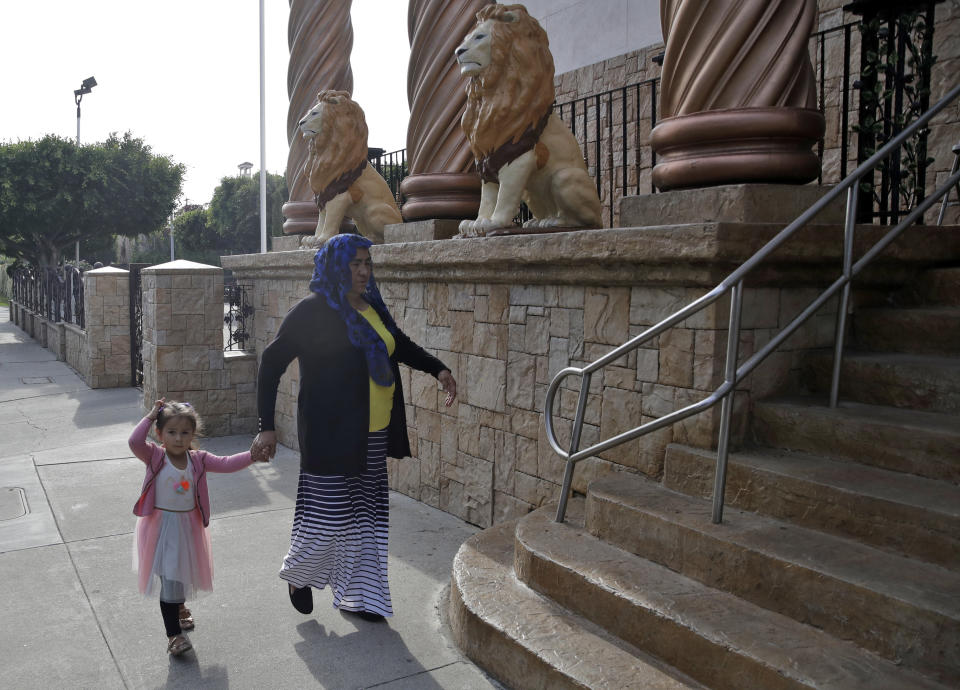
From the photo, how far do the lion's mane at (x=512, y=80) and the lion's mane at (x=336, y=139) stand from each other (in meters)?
2.33

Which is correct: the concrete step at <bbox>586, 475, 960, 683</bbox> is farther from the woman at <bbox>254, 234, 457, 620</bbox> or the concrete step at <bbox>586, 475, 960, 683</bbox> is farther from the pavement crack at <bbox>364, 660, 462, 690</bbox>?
the woman at <bbox>254, 234, 457, 620</bbox>

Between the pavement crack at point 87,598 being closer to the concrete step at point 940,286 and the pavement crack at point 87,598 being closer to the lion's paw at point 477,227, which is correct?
the lion's paw at point 477,227

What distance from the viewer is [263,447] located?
3.39 metres

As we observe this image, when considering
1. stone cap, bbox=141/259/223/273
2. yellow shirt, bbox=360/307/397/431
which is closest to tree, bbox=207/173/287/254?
stone cap, bbox=141/259/223/273

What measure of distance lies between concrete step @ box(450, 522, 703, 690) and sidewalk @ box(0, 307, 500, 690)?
148mm

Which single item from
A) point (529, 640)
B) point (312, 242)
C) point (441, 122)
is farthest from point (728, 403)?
point (312, 242)

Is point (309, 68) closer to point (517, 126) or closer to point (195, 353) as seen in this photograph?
point (195, 353)

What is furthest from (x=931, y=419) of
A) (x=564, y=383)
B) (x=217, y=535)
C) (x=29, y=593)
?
(x=29, y=593)

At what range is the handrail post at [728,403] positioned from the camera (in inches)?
116

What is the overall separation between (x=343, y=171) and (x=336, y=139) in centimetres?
27

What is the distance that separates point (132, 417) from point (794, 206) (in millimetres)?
7818

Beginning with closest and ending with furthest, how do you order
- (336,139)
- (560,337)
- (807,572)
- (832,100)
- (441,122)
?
(807,572) < (560,337) < (441,122) < (832,100) < (336,139)

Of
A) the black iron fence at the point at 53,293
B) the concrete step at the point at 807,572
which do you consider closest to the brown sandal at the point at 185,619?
the concrete step at the point at 807,572

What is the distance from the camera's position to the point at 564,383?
4.29 meters
